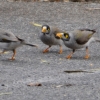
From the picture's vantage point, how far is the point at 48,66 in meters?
10.1

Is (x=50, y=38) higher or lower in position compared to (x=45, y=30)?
lower

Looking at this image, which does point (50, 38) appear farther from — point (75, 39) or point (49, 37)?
point (75, 39)

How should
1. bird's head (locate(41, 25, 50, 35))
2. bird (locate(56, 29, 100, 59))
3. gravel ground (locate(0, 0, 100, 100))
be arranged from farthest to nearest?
bird's head (locate(41, 25, 50, 35)) < bird (locate(56, 29, 100, 59)) < gravel ground (locate(0, 0, 100, 100))

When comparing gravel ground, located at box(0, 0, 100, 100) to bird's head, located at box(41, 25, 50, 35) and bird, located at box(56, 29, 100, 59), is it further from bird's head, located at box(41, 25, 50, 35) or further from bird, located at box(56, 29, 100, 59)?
bird's head, located at box(41, 25, 50, 35)

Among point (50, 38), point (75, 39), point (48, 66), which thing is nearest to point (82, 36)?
point (75, 39)

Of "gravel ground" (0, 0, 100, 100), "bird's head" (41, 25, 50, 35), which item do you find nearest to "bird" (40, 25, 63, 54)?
"bird's head" (41, 25, 50, 35)

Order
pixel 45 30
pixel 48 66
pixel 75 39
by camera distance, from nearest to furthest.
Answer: pixel 48 66 → pixel 75 39 → pixel 45 30

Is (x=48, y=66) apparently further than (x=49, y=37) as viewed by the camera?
No

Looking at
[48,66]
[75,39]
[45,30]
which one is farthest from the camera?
[45,30]

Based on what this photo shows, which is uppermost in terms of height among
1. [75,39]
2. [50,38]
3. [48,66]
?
[75,39]

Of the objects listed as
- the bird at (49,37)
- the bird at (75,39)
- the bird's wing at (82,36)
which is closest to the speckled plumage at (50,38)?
the bird at (49,37)

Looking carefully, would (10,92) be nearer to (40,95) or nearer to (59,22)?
(40,95)

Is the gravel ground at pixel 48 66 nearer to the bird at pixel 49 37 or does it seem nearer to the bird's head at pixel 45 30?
the bird at pixel 49 37

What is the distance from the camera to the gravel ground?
799 cm
